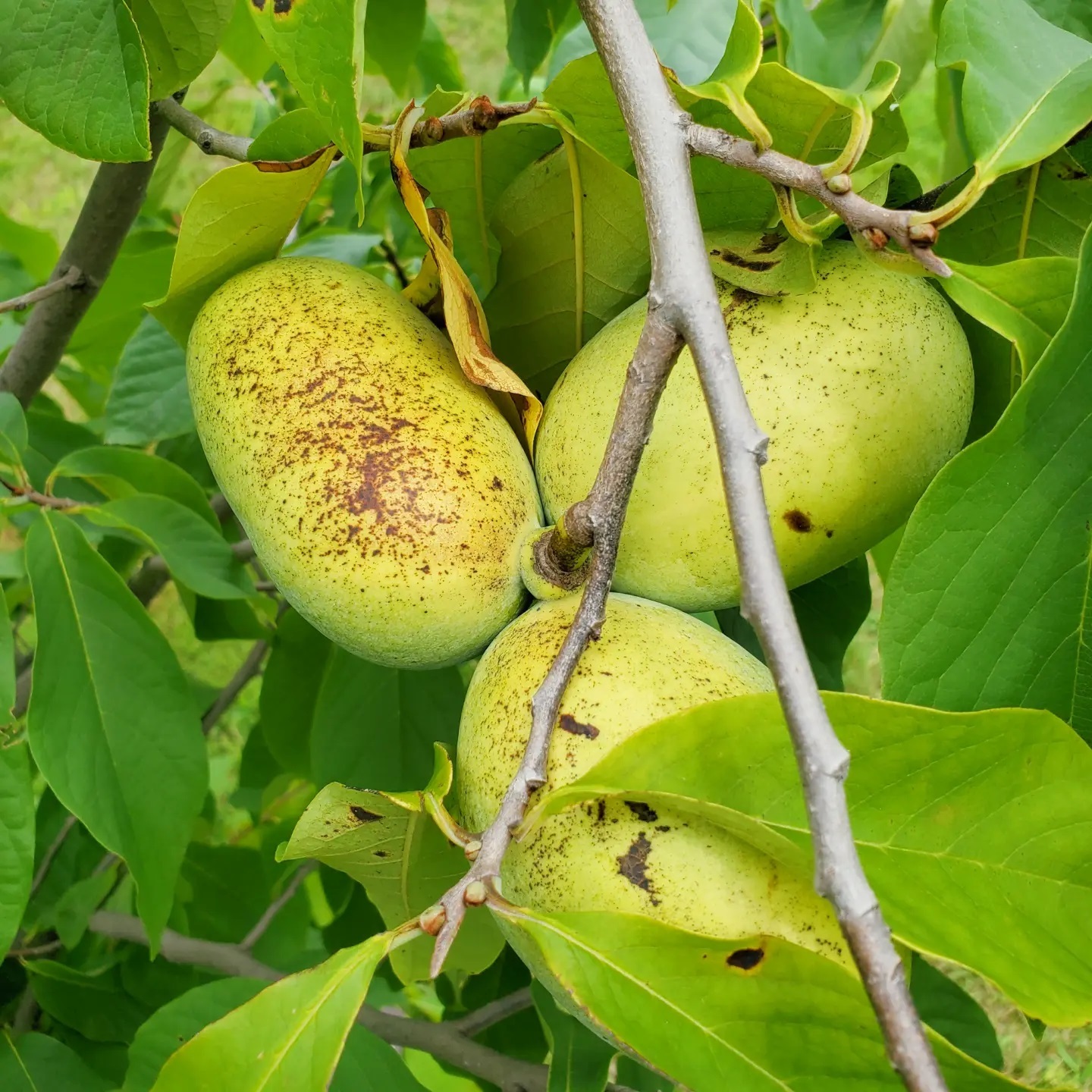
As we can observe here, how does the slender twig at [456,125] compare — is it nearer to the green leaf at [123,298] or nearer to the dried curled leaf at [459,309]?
the dried curled leaf at [459,309]

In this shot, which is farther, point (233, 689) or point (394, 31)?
point (233, 689)

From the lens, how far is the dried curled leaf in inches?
32.4

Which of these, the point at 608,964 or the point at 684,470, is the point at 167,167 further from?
the point at 608,964

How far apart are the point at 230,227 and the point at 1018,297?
590 mm

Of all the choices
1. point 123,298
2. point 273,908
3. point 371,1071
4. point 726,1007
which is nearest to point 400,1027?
point 371,1071

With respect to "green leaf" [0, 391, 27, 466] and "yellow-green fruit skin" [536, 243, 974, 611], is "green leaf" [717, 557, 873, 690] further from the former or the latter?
"green leaf" [0, 391, 27, 466]

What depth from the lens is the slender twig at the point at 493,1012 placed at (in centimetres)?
129

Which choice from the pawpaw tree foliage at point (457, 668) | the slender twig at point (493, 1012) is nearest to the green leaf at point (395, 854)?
the pawpaw tree foliage at point (457, 668)

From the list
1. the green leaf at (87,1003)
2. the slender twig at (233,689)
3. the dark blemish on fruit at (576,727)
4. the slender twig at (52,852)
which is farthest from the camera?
the slender twig at (233,689)

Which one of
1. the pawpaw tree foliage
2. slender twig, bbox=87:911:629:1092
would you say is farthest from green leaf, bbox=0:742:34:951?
slender twig, bbox=87:911:629:1092

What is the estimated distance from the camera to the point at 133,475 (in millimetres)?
1303

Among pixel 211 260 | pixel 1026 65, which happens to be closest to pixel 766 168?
pixel 1026 65

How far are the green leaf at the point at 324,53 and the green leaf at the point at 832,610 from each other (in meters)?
0.65

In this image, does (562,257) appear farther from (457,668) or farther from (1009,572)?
(457,668)
